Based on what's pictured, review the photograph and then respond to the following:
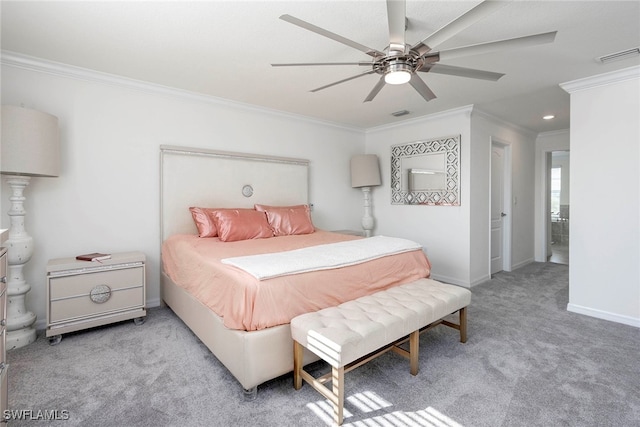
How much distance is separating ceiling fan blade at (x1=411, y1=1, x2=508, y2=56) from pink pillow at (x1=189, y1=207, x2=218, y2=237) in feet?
8.13

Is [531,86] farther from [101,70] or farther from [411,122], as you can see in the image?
[101,70]

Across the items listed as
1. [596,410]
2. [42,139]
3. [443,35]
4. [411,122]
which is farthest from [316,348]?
[411,122]

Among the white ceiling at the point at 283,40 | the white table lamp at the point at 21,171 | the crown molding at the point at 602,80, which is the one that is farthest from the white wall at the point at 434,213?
the white table lamp at the point at 21,171

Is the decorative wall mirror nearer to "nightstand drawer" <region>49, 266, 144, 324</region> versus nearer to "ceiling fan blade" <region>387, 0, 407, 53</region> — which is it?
"ceiling fan blade" <region>387, 0, 407, 53</region>

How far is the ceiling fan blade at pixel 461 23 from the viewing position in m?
1.38

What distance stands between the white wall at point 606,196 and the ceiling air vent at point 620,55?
35 cm

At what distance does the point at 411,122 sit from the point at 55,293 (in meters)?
4.51

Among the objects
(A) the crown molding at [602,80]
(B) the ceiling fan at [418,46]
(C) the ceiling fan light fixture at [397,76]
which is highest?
(A) the crown molding at [602,80]

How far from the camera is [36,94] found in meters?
2.65

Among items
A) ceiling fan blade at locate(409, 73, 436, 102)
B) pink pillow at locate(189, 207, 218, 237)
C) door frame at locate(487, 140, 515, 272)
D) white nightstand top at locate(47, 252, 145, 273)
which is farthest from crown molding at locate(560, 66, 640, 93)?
white nightstand top at locate(47, 252, 145, 273)

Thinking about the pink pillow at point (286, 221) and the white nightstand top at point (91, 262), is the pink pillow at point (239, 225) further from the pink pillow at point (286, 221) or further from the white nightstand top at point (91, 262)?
the white nightstand top at point (91, 262)

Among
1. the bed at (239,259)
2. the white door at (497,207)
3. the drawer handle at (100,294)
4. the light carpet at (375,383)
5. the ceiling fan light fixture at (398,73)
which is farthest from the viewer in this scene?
the white door at (497,207)

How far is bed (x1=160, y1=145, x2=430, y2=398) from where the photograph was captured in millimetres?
1734

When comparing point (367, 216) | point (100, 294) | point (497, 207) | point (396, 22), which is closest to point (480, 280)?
point (497, 207)
